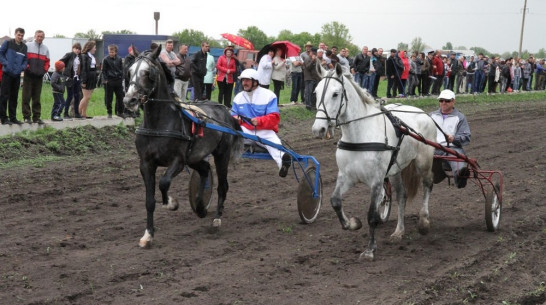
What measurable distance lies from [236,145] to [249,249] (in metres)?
1.85

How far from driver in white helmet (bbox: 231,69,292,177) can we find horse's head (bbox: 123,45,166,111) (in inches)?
68.7

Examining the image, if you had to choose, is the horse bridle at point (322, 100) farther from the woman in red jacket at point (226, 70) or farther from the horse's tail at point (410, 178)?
the woman in red jacket at point (226, 70)

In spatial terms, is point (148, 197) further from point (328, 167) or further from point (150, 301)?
point (328, 167)

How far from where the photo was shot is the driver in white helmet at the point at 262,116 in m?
9.25

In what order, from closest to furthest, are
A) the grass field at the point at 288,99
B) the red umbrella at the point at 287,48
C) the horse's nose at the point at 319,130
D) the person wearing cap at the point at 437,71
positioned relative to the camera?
the horse's nose at the point at 319,130 < the red umbrella at the point at 287,48 < the grass field at the point at 288,99 < the person wearing cap at the point at 437,71

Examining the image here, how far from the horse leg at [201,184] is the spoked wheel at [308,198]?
1119 millimetres

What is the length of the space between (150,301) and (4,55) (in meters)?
8.35

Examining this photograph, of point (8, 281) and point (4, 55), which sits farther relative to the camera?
point (4, 55)

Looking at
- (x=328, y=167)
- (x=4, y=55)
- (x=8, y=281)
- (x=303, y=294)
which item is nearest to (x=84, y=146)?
(x=4, y=55)

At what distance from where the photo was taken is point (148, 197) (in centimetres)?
778

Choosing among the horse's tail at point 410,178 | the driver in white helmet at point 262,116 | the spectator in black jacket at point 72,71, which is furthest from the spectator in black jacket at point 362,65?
the horse's tail at point 410,178

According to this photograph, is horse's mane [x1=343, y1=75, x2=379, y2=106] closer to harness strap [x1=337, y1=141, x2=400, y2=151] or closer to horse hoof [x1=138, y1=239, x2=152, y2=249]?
harness strap [x1=337, y1=141, x2=400, y2=151]

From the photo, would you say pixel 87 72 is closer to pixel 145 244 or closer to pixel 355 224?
pixel 145 244

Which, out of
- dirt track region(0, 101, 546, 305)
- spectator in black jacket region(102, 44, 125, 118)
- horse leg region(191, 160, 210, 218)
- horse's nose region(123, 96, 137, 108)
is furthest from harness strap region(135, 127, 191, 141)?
spectator in black jacket region(102, 44, 125, 118)
